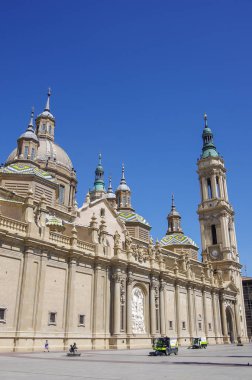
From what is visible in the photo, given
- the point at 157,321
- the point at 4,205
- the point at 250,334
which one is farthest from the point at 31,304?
the point at 250,334

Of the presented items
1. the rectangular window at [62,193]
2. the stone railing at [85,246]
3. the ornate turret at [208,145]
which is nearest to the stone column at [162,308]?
the stone railing at [85,246]

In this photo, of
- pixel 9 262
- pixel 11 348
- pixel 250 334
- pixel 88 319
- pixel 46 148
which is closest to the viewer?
pixel 11 348

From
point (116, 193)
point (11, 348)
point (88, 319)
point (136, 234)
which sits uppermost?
point (116, 193)

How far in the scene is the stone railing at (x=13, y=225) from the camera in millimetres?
29484

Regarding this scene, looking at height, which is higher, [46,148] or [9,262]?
[46,148]

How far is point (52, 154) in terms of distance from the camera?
5938 cm

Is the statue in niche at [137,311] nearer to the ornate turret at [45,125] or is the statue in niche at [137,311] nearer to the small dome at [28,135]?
the small dome at [28,135]

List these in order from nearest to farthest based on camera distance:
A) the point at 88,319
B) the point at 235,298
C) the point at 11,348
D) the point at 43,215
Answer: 1. the point at 11,348
2. the point at 43,215
3. the point at 88,319
4. the point at 235,298

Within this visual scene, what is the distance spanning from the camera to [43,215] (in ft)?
108

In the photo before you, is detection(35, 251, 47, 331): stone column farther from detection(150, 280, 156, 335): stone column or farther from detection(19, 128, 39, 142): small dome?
detection(19, 128, 39, 142): small dome

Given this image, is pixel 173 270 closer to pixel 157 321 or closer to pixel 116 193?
pixel 157 321

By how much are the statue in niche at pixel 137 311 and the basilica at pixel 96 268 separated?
106mm

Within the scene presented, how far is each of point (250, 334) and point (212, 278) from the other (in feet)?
104

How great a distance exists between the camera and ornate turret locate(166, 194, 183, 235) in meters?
80.1
